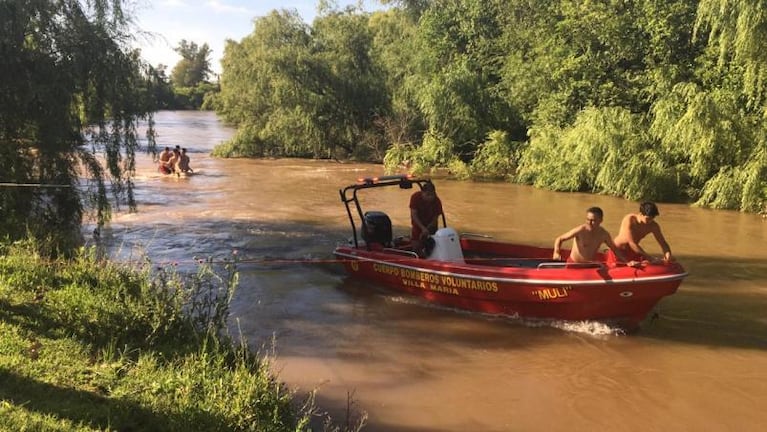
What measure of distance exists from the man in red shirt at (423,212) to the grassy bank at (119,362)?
4086mm

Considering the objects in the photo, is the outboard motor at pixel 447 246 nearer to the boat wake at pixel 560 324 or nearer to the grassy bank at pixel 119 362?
the boat wake at pixel 560 324

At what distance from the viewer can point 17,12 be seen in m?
9.60

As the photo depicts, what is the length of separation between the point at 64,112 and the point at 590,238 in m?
8.35

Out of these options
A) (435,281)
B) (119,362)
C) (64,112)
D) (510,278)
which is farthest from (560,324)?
(64,112)

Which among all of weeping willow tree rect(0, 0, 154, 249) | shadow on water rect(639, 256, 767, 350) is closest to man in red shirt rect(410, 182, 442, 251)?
shadow on water rect(639, 256, 767, 350)

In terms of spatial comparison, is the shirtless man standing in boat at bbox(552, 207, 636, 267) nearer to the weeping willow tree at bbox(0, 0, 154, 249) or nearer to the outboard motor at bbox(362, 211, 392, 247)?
the outboard motor at bbox(362, 211, 392, 247)

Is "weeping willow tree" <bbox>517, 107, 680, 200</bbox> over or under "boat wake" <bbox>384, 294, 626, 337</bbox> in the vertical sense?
over

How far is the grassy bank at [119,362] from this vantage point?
4320 mm

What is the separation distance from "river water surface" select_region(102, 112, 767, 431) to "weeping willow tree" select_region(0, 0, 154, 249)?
6.11ft

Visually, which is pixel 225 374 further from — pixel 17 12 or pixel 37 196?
pixel 17 12

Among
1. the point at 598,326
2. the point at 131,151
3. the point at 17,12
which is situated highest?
the point at 17,12

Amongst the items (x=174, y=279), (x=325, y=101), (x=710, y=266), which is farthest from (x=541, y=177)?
(x=174, y=279)

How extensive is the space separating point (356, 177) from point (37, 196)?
15.5m

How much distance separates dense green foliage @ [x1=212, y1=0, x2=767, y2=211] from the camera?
17.1 meters
